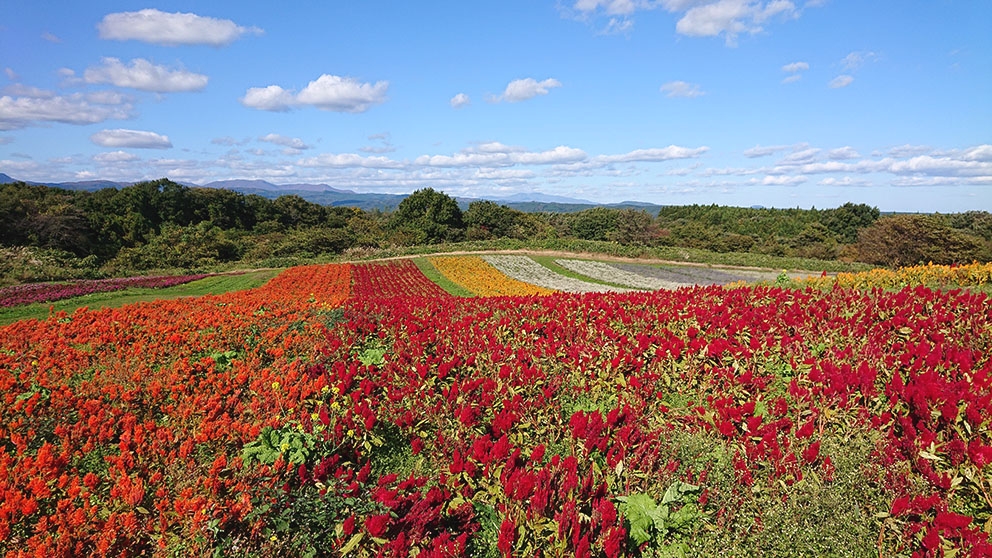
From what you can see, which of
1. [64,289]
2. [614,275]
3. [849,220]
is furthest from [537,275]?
[849,220]

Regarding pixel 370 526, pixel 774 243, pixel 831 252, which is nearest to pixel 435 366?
pixel 370 526

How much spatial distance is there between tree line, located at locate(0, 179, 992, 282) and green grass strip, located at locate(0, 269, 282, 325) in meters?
10.7

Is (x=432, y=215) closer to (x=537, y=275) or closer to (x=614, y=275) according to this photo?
(x=537, y=275)

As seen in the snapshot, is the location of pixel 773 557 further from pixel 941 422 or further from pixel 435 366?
pixel 435 366

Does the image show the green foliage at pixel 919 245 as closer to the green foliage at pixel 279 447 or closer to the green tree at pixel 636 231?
the green tree at pixel 636 231

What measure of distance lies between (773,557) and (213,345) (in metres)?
7.53

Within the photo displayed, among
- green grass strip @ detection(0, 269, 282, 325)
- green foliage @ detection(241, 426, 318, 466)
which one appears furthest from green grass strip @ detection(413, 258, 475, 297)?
green foliage @ detection(241, 426, 318, 466)

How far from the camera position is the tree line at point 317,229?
1630 inches

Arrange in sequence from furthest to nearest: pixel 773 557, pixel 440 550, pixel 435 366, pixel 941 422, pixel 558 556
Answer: pixel 435 366, pixel 941 422, pixel 773 557, pixel 558 556, pixel 440 550

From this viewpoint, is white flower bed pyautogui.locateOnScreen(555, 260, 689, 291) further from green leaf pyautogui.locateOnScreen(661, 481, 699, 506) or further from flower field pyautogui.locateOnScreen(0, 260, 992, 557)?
green leaf pyautogui.locateOnScreen(661, 481, 699, 506)

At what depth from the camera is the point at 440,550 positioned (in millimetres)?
2459

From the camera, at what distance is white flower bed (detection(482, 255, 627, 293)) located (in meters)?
24.8

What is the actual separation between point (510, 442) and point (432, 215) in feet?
230

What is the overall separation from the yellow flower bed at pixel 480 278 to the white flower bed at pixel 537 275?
72cm
